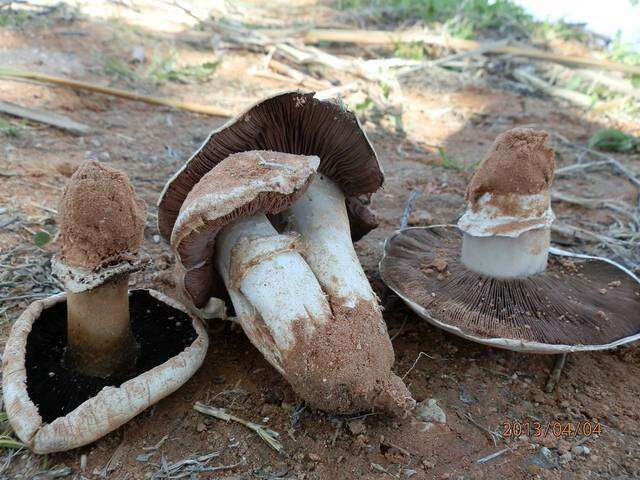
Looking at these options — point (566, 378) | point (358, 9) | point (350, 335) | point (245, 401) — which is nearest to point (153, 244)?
point (245, 401)

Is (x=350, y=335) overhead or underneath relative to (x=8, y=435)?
overhead

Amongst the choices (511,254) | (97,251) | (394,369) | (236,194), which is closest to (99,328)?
(97,251)

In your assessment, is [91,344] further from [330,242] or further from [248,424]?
[330,242]

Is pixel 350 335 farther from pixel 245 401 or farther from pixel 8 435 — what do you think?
pixel 8 435

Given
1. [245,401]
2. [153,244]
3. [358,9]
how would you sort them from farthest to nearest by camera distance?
1. [358,9]
2. [153,244]
3. [245,401]

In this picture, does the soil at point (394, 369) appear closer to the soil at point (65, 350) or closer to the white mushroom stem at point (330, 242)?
the soil at point (65, 350)

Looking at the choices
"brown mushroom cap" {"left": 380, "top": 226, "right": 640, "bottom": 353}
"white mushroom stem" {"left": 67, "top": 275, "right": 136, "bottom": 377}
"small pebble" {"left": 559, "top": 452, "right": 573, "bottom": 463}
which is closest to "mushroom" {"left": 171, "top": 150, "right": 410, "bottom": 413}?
"white mushroom stem" {"left": 67, "top": 275, "right": 136, "bottom": 377}

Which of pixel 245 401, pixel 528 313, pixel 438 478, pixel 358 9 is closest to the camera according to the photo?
pixel 438 478
